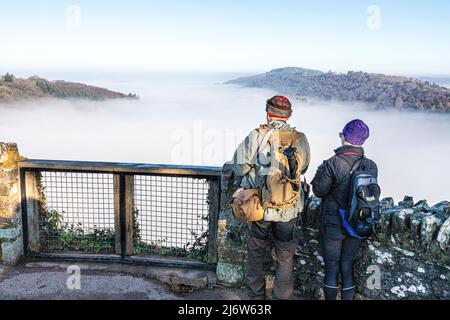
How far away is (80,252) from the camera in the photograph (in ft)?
19.2

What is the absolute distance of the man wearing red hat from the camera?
4.04 metres

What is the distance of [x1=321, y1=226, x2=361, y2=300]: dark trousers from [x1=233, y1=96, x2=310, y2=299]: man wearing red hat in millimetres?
342

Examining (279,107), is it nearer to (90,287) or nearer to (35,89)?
(90,287)

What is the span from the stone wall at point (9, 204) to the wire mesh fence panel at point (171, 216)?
149 cm

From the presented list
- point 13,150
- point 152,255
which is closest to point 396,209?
point 152,255

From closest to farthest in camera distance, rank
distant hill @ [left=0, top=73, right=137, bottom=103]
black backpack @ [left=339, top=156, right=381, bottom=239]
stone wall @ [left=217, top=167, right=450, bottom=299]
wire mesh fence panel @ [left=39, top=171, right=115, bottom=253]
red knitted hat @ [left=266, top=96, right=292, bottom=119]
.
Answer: black backpack @ [left=339, top=156, right=381, bottom=239], red knitted hat @ [left=266, top=96, right=292, bottom=119], stone wall @ [left=217, top=167, right=450, bottom=299], wire mesh fence panel @ [left=39, top=171, right=115, bottom=253], distant hill @ [left=0, top=73, right=137, bottom=103]

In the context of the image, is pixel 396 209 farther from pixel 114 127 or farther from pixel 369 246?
pixel 114 127

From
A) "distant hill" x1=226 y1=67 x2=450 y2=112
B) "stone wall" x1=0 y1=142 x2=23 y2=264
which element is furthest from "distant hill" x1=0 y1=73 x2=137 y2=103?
"stone wall" x1=0 y1=142 x2=23 y2=264

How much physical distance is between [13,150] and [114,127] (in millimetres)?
123541

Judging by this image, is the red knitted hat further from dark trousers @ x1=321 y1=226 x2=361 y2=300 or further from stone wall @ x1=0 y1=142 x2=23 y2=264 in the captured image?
stone wall @ x1=0 y1=142 x2=23 y2=264

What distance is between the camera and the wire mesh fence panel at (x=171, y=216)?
545 centimetres

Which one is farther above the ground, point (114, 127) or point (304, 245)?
point (304, 245)

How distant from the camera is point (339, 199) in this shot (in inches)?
165

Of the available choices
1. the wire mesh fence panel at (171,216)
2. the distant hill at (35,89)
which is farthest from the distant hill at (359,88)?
the wire mesh fence panel at (171,216)
